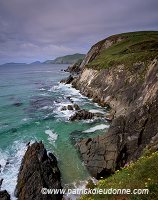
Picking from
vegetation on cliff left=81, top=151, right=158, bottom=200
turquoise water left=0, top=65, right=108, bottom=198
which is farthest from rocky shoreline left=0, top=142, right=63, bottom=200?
vegetation on cliff left=81, top=151, right=158, bottom=200

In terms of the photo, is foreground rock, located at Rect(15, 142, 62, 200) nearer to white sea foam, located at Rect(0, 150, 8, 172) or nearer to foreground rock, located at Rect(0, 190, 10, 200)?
foreground rock, located at Rect(0, 190, 10, 200)

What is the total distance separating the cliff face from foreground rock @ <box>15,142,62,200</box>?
438 cm

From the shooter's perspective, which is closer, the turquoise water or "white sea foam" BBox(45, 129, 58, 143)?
the turquoise water

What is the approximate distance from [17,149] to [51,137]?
224 inches

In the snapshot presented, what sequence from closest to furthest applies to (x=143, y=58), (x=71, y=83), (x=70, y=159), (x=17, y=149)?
(x=70, y=159) < (x=17, y=149) < (x=143, y=58) < (x=71, y=83)

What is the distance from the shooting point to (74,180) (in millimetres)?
24953

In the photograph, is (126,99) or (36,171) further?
(126,99)

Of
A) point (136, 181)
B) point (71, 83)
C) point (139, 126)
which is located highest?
point (136, 181)

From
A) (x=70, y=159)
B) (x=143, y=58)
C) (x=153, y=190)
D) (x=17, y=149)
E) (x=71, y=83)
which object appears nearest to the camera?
(x=153, y=190)

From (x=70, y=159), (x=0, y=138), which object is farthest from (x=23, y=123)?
(x=70, y=159)

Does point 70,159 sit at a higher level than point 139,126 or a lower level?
lower

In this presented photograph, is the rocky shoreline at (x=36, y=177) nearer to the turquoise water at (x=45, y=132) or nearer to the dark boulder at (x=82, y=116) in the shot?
the turquoise water at (x=45, y=132)

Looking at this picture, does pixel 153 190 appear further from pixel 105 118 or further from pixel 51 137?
pixel 105 118

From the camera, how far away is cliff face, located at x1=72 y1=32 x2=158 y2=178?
88.3ft
